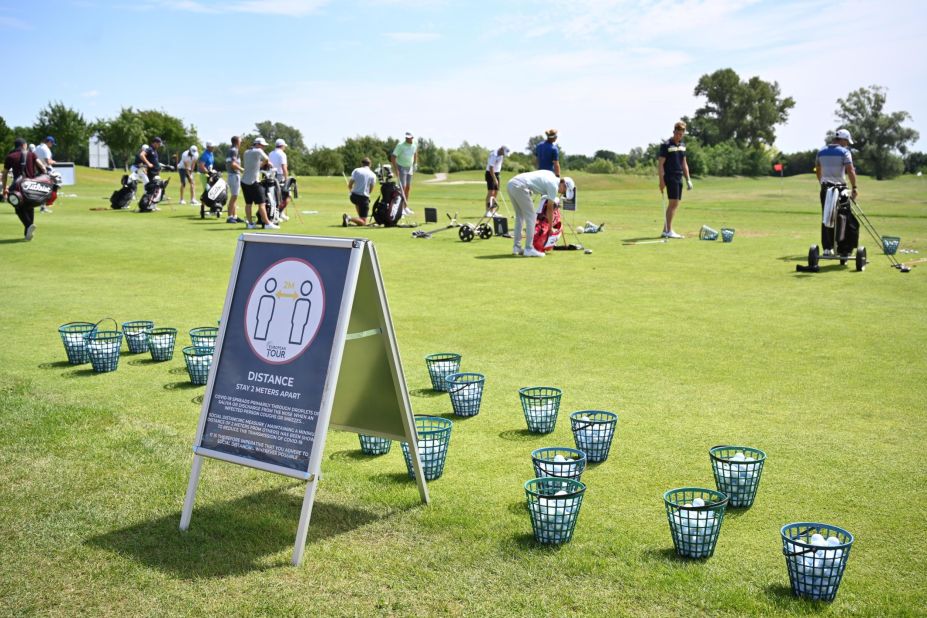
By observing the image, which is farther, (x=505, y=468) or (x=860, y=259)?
(x=860, y=259)

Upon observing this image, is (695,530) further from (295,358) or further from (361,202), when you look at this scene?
(361,202)

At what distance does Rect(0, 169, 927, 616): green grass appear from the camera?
181 inches

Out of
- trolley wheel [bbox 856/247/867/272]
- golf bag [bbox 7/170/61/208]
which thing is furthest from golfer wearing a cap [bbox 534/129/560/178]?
golf bag [bbox 7/170/61/208]

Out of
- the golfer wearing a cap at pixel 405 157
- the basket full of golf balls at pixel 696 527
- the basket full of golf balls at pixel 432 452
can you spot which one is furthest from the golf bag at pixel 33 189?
the basket full of golf balls at pixel 696 527

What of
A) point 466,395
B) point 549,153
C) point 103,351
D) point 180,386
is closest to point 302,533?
point 466,395

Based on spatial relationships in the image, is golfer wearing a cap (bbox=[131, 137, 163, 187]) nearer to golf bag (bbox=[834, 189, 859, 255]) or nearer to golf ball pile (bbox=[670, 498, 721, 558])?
golf bag (bbox=[834, 189, 859, 255])

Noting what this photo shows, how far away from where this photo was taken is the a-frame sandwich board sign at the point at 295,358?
203 inches

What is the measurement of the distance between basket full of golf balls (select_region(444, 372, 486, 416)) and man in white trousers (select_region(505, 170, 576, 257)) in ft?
29.8

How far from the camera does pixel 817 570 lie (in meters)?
4.39

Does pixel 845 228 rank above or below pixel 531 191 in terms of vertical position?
below

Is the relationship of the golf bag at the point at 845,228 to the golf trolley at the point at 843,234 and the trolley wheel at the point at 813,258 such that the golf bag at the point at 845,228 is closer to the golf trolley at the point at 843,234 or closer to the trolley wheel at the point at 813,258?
the golf trolley at the point at 843,234

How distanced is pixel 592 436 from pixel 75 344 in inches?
227

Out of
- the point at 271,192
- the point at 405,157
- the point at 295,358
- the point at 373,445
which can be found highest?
the point at 405,157

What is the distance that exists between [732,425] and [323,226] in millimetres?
19437
